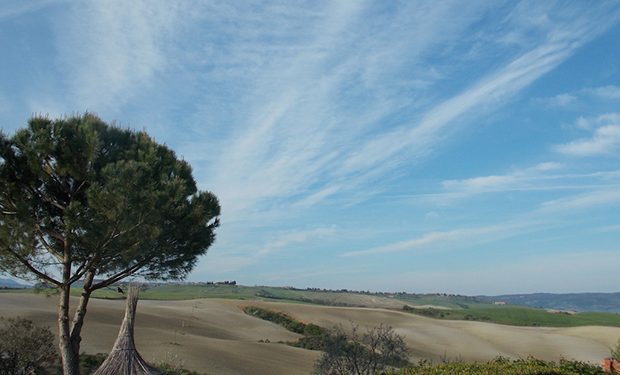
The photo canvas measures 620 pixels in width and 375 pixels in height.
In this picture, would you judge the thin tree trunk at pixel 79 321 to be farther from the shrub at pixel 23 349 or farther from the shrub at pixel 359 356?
the shrub at pixel 359 356

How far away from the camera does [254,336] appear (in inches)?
1960

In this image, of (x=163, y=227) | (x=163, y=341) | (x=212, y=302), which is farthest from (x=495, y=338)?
(x=163, y=227)

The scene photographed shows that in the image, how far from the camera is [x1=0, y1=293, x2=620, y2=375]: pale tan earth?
99.5 ft

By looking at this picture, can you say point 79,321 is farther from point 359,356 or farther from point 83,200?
point 359,356

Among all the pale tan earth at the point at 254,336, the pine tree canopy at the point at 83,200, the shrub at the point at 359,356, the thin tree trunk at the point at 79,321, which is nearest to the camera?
the pine tree canopy at the point at 83,200

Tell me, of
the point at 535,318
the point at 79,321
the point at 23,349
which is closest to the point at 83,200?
the point at 79,321

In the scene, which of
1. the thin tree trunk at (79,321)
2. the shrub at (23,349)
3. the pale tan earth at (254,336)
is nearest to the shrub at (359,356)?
the pale tan earth at (254,336)

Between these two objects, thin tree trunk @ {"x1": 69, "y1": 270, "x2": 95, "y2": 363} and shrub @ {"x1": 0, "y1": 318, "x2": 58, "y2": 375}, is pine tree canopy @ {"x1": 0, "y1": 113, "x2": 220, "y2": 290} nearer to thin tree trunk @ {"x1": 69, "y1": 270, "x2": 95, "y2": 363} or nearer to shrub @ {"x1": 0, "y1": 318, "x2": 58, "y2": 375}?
thin tree trunk @ {"x1": 69, "y1": 270, "x2": 95, "y2": 363}

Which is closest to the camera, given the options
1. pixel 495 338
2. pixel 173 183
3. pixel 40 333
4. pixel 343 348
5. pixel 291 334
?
pixel 173 183

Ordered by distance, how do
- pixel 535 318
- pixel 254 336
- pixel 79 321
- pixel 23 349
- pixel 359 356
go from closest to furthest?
1. pixel 79 321
2. pixel 23 349
3. pixel 359 356
4. pixel 254 336
5. pixel 535 318

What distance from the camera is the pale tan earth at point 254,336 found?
99.5 ft

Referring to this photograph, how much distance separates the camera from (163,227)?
17.0 metres

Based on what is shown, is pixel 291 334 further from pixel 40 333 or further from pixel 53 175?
pixel 53 175

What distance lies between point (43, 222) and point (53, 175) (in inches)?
58.4
